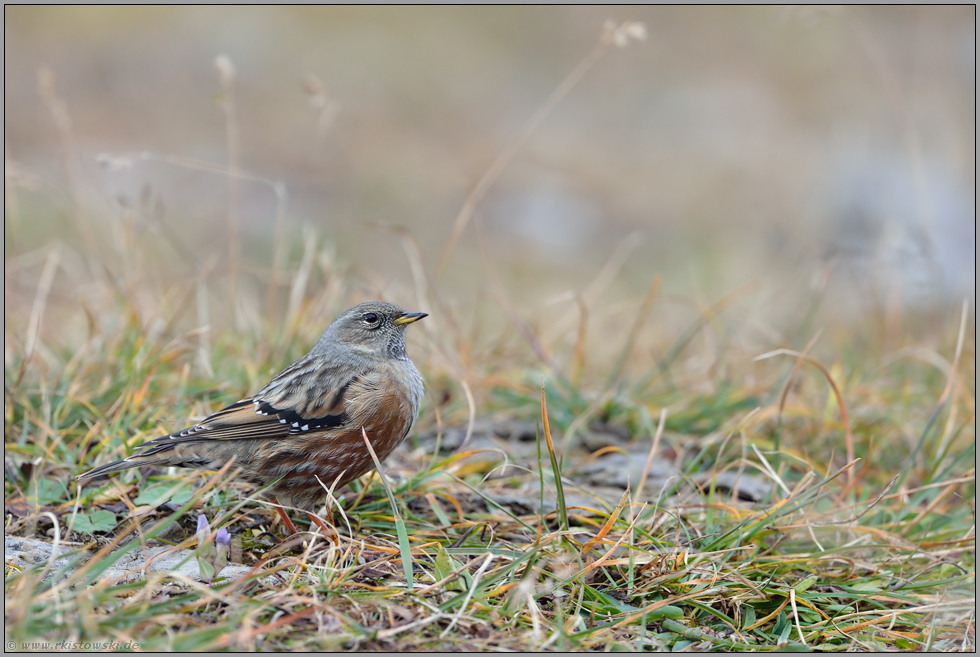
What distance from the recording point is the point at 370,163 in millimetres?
16000

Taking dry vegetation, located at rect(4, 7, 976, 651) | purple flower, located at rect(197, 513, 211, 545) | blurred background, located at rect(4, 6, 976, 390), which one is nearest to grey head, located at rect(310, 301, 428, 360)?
dry vegetation, located at rect(4, 7, 976, 651)

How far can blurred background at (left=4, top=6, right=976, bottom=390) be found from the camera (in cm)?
821

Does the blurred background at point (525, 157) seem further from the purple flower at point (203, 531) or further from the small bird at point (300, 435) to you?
the purple flower at point (203, 531)

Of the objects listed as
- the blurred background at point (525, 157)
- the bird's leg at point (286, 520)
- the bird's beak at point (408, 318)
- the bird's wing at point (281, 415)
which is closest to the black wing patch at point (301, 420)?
the bird's wing at point (281, 415)

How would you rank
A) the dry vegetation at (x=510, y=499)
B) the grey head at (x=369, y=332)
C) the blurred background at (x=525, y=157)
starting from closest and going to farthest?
the dry vegetation at (x=510, y=499), the grey head at (x=369, y=332), the blurred background at (x=525, y=157)

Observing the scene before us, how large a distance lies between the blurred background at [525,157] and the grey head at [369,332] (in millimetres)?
1266

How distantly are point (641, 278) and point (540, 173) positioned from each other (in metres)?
4.97

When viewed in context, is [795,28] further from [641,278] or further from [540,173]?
[641,278]

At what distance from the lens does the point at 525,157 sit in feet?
55.9

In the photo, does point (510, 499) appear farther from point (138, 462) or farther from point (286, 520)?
point (138, 462)

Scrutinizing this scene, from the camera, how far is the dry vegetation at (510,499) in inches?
121

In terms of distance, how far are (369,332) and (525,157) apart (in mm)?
12941

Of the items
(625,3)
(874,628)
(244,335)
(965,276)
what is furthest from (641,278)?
(625,3)

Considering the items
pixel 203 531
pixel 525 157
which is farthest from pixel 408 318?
pixel 525 157
